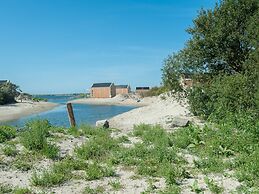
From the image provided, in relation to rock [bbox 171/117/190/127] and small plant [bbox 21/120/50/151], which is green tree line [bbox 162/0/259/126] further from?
small plant [bbox 21/120/50/151]

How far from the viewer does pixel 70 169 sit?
10312mm

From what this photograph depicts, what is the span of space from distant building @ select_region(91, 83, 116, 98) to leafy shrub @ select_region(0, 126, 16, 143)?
12061 centimetres

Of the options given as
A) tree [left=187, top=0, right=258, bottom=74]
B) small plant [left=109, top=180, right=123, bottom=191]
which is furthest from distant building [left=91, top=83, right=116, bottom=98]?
small plant [left=109, top=180, right=123, bottom=191]

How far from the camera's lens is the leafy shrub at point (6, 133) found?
1318cm

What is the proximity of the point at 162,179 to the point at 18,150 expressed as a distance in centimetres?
528

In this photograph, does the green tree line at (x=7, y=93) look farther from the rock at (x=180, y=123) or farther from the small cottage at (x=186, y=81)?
the rock at (x=180, y=123)

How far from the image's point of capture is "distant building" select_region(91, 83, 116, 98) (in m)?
136

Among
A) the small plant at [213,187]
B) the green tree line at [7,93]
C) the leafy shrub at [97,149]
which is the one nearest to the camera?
the small plant at [213,187]

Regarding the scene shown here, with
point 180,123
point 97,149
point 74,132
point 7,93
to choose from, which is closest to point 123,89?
point 7,93

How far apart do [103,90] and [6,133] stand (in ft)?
411

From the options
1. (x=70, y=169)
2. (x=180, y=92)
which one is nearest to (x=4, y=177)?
(x=70, y=169)

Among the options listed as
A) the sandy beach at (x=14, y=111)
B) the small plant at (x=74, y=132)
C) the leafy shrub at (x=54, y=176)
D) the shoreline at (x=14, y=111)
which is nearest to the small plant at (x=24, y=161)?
the leafy shrub at (x=54, y=176)

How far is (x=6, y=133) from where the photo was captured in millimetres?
13727

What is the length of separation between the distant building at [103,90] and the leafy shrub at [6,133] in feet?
396
